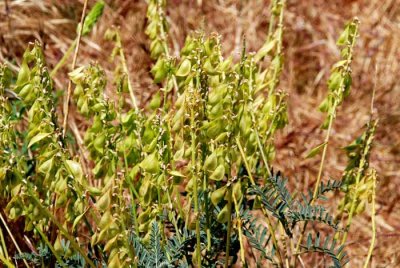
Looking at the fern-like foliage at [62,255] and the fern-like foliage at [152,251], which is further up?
the fern-like foliage at [152,251]

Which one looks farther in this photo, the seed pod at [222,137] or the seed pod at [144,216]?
the seed pod at [144,216]

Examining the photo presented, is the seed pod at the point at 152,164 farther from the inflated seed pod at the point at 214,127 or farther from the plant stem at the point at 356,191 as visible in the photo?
the plant stem at the point at 356,191

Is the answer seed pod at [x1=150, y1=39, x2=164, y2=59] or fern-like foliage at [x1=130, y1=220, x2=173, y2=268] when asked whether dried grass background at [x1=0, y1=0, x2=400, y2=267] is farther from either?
fern-like foliage at [x1=130, y1=220, x2=173, y2=268]

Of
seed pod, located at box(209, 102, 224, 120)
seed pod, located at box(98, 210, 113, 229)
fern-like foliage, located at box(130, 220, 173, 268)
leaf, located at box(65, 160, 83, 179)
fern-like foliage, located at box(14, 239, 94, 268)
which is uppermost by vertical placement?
seed pod, located at box(209, 102, 224, 120)

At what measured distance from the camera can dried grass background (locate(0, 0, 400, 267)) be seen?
2604 millimetres

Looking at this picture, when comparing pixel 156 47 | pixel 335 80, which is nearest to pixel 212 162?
pixel 335 80

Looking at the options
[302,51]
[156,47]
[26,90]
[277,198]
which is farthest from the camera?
[302,51]

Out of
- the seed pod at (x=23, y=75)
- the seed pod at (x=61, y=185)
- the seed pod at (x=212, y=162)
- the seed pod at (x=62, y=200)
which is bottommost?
the seed pod at (x=62, y=200)

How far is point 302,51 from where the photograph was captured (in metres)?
3.12

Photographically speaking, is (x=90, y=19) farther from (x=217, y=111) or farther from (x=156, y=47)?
(x=217, y=111)

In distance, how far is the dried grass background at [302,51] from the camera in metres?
2.60

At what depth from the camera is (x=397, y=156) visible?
2717 millimetres

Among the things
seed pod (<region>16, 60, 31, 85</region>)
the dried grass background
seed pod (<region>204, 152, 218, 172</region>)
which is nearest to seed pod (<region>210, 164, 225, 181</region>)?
seed pod (<region>204, 152, 218, 172</region>)

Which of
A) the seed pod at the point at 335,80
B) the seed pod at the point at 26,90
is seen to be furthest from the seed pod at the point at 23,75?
the seed pod at the point at 335,80
